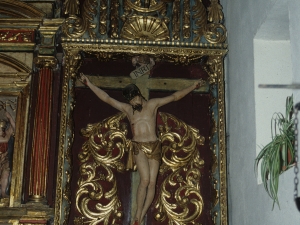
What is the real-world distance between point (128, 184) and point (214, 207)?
0.76 metres

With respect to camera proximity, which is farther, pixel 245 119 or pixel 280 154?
pixel 245 119

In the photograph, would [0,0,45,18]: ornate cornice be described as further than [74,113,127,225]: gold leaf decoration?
Yes

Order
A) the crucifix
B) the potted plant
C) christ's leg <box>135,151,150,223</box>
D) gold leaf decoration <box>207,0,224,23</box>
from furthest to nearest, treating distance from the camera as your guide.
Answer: gold leaf decoration <box>207,0,224,23</box>, the crucifix, christ's leg <box>135,151,150,223</box>, the potted plant

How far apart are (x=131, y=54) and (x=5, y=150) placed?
142 cm

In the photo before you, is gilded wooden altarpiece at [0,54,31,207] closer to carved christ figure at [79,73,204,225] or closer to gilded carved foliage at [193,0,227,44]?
carved christ figure at [79,73,204,225]

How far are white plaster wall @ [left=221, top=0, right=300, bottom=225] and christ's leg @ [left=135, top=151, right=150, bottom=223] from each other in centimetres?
72

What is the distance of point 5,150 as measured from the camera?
5023 millimetres

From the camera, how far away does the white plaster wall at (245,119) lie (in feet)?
11.4

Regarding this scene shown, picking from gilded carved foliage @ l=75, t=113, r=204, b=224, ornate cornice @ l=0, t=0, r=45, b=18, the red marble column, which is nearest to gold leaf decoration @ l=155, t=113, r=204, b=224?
gilded carved foliage @ l=75, t=113, r=204, b=224

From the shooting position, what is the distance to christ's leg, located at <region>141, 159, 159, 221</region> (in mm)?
4840

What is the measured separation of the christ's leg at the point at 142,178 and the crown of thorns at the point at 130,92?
497 millimetres

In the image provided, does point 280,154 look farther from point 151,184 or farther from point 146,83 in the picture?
point 146,83

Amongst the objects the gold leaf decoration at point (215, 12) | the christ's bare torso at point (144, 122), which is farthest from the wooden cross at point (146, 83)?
the gold leaf decoration at point (215, 12)

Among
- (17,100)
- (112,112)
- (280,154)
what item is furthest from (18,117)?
(280,154)
